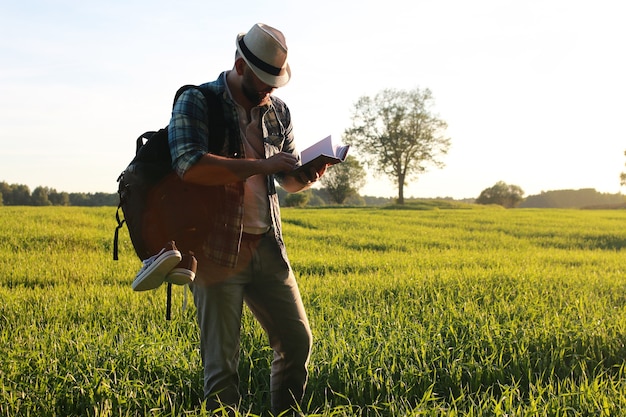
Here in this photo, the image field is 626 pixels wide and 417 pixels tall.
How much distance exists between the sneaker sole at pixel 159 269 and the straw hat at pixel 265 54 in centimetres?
100

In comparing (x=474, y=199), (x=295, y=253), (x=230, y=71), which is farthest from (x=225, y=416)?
(x=474, y=199)

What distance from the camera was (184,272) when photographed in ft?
8.96

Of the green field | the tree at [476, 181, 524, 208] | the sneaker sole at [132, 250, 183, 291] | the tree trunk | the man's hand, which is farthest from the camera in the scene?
the tree at [476, 181, 524, 208]

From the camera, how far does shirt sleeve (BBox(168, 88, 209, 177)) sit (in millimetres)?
2725

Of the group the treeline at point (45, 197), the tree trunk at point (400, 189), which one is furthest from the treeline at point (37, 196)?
the tree trunk at point (400, 189)

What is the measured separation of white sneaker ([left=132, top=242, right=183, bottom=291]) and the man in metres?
0.25

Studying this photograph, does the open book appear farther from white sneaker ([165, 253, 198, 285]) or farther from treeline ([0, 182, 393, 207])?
treeline ([0, 182, 393, 207])

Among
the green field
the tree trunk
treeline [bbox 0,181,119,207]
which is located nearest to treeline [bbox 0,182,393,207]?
treeline [bbox 0,181,119,207]

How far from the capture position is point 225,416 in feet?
9.52

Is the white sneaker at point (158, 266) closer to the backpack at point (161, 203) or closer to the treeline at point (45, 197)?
the backpack at point (161, 203)

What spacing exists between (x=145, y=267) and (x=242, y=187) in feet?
2.11

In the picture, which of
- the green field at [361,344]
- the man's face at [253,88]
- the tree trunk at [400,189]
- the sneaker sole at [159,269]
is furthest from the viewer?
the tree trunk at [400,189]

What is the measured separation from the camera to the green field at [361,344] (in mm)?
3516

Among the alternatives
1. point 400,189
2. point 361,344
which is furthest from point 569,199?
point 361,344
